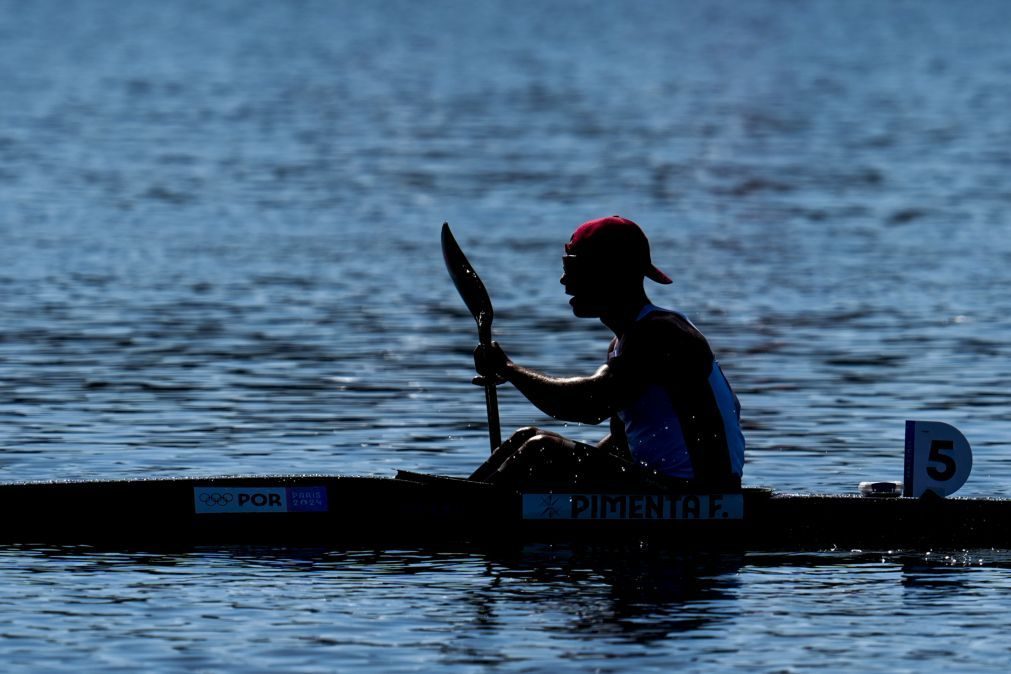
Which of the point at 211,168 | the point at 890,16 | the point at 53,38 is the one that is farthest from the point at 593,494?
the point at 890,16

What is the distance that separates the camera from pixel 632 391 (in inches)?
544

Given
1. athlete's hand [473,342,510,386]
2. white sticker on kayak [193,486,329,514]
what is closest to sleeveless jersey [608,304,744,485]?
athlete's hand [473,342,510,386]

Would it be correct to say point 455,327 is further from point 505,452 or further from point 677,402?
point 677,402

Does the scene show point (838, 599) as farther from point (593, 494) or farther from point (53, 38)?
point (53, 38)

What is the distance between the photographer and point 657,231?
34.5m

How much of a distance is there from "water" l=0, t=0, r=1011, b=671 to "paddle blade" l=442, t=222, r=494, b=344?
5.66ft

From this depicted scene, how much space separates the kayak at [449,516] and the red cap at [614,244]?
1.35m

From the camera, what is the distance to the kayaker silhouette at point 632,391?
44.9ft

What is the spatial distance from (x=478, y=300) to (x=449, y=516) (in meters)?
1.71

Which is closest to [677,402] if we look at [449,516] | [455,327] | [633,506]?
[633,506]

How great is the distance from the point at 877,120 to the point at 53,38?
5551cm

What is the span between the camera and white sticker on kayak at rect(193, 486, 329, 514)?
47.3ft

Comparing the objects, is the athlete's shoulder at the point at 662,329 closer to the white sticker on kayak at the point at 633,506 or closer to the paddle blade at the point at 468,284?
the white sticker on kayak at the point at 633,506

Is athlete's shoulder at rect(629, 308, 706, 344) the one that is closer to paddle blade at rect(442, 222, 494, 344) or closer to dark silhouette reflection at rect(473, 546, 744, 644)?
dark silhouette reflection at rect(473, 546, 744, 644)
